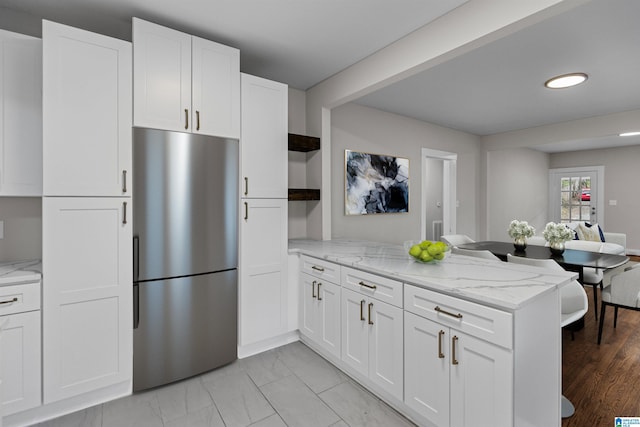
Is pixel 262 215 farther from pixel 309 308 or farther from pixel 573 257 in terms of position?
pixel 573 257

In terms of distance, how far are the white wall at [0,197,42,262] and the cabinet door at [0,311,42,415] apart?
57 cm

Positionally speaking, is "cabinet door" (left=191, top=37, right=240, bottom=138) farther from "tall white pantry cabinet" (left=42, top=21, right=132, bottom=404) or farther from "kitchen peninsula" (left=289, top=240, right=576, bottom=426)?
"kitchen peninsula" (left=289, top=240, right=576, bottom=426)

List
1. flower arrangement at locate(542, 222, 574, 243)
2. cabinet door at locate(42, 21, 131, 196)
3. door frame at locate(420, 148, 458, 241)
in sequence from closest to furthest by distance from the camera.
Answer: cabinet door at locate(42, 21, 131, 196) < flower arrangement at locate(542, 222, 574, 243) < door frame at locate(420, 148, 458, 241)

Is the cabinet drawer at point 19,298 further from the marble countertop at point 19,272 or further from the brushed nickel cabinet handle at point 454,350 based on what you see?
the brushed nickel cabinet handle at point 454,350

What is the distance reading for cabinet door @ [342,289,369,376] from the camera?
2057 millimetres

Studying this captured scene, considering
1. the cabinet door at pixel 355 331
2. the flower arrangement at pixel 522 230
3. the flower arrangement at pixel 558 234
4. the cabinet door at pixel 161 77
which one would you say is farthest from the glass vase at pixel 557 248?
the cabinet door at pixel 161 77

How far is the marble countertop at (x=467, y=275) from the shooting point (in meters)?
1.40

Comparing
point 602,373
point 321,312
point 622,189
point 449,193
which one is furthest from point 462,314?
point 622,189

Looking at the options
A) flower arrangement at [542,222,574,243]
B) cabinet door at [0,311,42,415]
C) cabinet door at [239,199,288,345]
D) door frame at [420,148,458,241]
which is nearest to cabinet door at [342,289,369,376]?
cabinet door at [239,199,288,345]

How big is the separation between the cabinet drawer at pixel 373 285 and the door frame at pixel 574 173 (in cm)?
860

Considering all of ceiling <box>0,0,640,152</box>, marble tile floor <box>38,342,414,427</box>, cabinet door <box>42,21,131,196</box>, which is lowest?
marble tile floor <box>38,342,414,427</box>

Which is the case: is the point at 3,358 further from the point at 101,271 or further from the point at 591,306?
the point at 591,306

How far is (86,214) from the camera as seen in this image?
1905 millimetres

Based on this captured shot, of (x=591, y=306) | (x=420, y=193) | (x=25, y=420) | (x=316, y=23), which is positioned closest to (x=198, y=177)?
(x=316, y=23)
